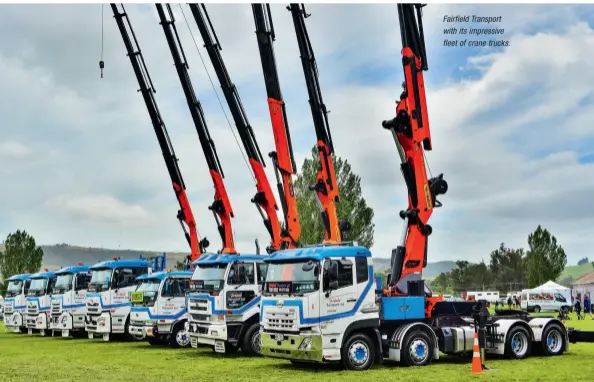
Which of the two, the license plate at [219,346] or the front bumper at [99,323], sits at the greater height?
the front bumper at [99,323]

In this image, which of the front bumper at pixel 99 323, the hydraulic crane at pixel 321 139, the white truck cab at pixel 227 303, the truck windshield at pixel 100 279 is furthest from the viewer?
the truck windshield at pixel 100 279

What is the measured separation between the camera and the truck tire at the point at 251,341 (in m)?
19.1

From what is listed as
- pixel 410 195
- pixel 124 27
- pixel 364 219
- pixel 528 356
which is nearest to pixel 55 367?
pixel 410 195

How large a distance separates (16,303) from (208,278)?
1780 cm

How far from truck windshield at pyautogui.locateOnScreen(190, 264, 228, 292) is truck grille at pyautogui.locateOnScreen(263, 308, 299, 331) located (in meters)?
3.68

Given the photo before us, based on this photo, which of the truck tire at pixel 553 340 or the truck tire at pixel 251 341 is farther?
the truck tire at pixel 251 341

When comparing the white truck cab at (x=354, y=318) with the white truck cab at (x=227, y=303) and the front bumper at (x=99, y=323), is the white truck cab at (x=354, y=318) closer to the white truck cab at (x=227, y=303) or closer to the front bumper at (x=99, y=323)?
the white truck cab at (x=227, y=303)

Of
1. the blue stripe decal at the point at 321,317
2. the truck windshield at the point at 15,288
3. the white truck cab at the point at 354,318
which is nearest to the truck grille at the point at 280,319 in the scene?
the white truck cab at the point at 354,318

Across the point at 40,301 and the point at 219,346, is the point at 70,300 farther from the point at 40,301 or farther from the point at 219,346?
the point at 219,346

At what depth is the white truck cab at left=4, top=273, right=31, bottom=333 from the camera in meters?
33.0

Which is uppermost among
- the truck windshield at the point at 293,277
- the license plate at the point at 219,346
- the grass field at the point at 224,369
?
the truck windshield at the point at 293,277

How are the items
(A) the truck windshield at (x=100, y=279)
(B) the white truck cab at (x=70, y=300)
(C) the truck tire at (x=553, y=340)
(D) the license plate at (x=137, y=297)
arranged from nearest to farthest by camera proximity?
(C) the truck tire at (x=553, y=340)
(D) the license plate at (x=137, y=297)
(A) the truck windshield at (x=100, y=279)
(B) the white truck cab at (x=70, y=300)

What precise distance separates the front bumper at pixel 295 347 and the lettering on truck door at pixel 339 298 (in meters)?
0.41

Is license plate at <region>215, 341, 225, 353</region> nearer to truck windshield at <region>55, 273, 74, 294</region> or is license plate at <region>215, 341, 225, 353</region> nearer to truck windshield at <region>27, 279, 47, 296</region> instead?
truck windshield at <region>55, 273, 74, 294</region>
